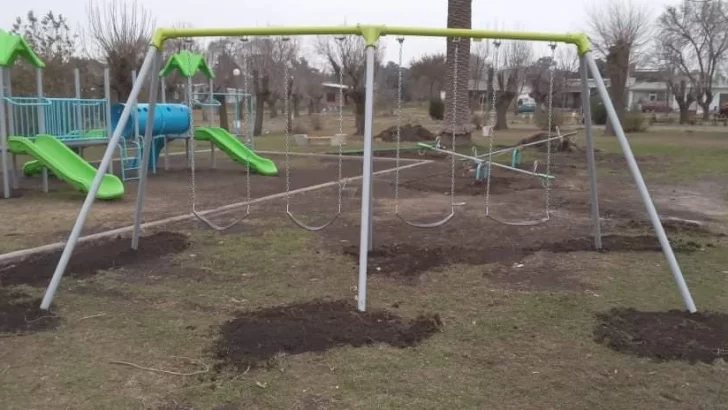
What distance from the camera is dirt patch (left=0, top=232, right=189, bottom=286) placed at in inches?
215

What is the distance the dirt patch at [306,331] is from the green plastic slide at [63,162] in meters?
5.97

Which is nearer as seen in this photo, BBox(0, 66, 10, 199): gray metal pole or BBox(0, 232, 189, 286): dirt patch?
BBox(0, 232, 189, 286): dirt patch

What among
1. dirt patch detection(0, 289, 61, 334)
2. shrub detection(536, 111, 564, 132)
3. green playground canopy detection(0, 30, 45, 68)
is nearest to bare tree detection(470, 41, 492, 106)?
dirt patch detection(0, 289, 61, 334)

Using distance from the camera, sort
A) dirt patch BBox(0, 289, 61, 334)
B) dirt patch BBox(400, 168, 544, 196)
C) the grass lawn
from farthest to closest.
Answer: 1. dirt patch BBox(400, 168, 544, 196)
2. dirt patch BBox(0, 289, 61, 334)
3. the grass lawn

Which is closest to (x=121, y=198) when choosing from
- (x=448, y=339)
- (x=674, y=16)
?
(x=448, y=339)

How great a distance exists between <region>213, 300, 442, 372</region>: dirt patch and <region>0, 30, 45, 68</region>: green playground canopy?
7849 millimetres

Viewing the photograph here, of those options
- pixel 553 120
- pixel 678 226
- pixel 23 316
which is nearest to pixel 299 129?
pixel 553 120

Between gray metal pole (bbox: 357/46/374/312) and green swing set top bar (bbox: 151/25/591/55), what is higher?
green swing set top bar (bbox: 151/25/591/55)

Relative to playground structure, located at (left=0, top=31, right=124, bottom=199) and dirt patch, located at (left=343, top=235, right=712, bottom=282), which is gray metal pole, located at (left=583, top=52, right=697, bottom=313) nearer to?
dirt patch, located at (left=343, top=235, right=712, bottom=282)

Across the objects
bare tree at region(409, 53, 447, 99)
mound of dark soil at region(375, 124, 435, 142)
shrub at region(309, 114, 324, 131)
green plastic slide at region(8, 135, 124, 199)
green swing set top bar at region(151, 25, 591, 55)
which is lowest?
green plastic slide at region(8, 135, 124, 199)

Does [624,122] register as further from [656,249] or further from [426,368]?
[426,368]

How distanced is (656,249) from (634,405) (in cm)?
376

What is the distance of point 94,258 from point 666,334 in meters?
4.73

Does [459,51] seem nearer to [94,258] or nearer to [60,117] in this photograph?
[60,117]
